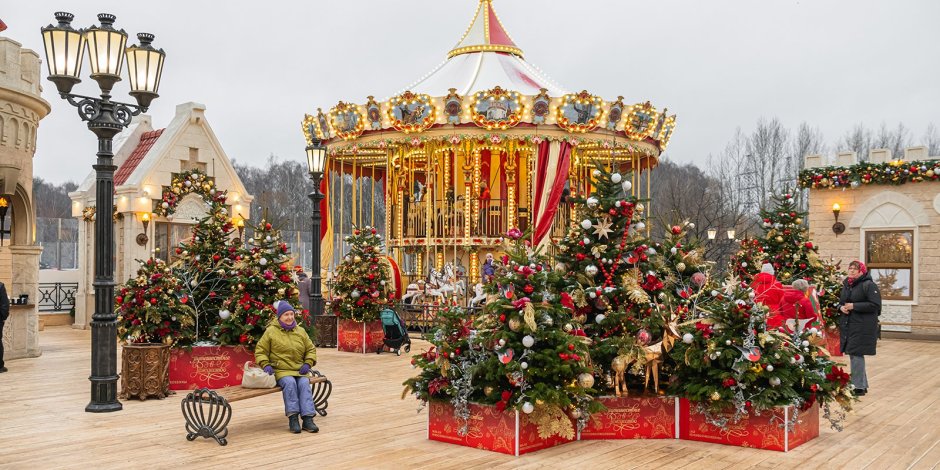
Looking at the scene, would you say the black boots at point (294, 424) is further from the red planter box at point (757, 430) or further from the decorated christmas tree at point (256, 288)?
the red planter box at point (757, 430)

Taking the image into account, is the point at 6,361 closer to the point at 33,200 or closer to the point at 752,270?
the point at 33,200

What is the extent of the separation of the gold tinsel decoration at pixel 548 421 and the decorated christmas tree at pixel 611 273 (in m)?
0.93

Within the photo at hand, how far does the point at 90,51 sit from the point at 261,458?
431cm

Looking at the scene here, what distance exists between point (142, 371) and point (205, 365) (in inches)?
Answer: 36.8

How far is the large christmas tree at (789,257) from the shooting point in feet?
47.9

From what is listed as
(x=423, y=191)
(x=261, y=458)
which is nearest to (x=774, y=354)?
(x=261, y=458)

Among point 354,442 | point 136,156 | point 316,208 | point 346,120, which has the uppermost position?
point 346,120

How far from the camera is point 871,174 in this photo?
1822cm

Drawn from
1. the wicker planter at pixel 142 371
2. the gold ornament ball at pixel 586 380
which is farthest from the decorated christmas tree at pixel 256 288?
the gold ornament ball at pixel 586 380

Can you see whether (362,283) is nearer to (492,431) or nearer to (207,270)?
(207,270)

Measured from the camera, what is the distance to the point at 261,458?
6.63 metres

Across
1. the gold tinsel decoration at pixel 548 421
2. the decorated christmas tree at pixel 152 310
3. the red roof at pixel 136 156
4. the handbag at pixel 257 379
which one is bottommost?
the gold tinsel decoration at pixel 548 421

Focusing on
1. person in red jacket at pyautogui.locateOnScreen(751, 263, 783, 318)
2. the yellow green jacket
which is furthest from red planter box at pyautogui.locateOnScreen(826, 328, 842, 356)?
the yellow green jacket

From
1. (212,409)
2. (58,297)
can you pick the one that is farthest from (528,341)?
(58,297)
